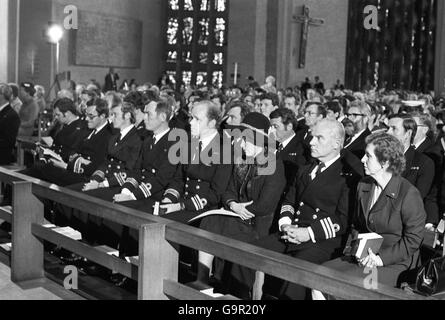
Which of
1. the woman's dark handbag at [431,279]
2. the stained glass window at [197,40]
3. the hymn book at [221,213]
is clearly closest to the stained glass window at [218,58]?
the stained glass window at [197,40]

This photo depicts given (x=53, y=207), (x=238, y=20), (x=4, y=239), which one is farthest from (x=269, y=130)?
(x=238, y=20)

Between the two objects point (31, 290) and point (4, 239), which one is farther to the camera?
point (4, 239)

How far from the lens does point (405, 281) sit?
4414 mm

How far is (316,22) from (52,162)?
68.8 ft

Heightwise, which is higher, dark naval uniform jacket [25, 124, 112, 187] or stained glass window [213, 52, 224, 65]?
stained glass window [213, 52, 224, 65]

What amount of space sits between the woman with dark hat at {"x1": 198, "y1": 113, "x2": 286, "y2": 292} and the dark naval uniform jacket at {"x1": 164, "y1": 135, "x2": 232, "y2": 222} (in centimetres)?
29

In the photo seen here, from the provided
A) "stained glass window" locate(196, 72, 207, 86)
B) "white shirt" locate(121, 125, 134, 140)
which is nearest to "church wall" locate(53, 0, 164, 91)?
"stained glass window" locate(196, 72, 207, 86)

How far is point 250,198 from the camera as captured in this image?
5508 millimetres

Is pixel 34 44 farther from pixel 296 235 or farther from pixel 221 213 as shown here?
pixel 296 235

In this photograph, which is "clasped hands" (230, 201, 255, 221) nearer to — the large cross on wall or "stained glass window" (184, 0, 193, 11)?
the large cross on wall

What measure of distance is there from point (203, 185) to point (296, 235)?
1384 millimetres

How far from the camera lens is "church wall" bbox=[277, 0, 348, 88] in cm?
2644

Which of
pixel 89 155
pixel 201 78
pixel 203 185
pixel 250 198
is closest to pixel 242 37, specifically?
pixel 201 78

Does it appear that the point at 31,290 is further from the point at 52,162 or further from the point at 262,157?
the point at 52,162
